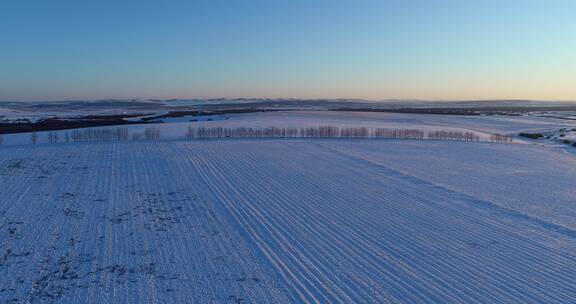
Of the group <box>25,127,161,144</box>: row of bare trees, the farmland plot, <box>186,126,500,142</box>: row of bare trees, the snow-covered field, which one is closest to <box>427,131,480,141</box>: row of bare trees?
<box>186,126,500,142</box>: row of bare trees

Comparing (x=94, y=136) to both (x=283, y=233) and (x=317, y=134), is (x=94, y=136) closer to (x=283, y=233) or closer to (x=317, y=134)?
(x=317, y=134)

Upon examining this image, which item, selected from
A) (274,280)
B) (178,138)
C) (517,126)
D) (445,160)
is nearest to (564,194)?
(445,160)

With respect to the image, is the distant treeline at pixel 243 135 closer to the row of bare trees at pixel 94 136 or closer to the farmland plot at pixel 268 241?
the row of bare trees at pixel 94 136

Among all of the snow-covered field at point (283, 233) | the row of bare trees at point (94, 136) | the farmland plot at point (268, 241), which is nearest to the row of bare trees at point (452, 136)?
the snow-covered field at point (283, 233)

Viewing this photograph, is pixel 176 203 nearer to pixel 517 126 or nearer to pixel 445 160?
pixel 445 160

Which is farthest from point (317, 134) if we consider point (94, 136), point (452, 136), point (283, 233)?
point (283, 233)

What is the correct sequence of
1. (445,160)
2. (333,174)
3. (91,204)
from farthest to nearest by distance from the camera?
(445,160) < (333,174) < (91,204)
